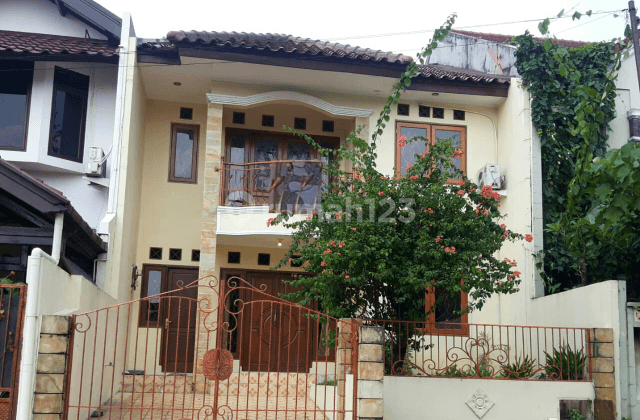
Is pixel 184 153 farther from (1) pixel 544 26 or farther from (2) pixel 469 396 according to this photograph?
(1) pixel 544 26

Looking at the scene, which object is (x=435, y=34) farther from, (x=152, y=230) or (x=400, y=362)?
(x=152, y=230)

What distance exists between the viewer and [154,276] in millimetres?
14297

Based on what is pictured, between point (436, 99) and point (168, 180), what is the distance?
5.59 meters

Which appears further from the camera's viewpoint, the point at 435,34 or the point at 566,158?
the point at 566,158

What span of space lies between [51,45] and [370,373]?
833 cm

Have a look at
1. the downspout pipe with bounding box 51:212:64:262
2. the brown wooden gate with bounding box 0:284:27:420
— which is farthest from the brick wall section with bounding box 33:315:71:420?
the downspout pipe with bounding box 51:212:64:262

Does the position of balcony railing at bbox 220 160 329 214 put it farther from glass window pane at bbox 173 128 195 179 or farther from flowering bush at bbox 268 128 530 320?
flowering bush at bbox 268 128 530 320

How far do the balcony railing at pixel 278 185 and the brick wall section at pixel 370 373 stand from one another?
4.72 metres

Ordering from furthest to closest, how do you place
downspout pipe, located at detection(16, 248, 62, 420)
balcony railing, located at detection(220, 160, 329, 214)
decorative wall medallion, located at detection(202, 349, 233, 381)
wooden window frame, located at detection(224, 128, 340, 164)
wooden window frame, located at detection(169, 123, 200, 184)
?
wooden window frame, located at detection(224, 128, 340, 164), wooden window frame, located at detection(169, 123, 200, 184), balcony railing, located at detection(220, 160, 329, 214), decorative wall medallion, located at detection(202, 349, 233, 381), downspout pipe, located at detection(16, 248, 62, 420)

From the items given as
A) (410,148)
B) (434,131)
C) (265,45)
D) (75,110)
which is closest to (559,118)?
(434,131)

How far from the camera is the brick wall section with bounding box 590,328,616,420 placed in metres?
9.80

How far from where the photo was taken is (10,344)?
8.12 m

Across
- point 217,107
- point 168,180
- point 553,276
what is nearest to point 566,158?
point 553,276

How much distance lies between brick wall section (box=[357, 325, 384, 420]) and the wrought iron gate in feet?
0.36
